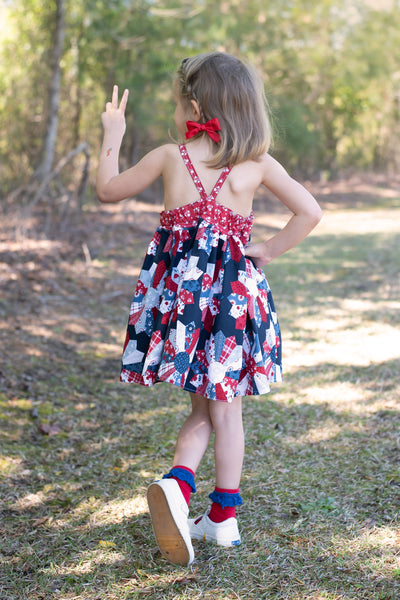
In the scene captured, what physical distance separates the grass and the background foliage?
219cm

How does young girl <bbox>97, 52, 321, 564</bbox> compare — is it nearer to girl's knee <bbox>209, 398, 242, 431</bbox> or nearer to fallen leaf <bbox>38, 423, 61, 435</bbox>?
girl's knee <bbox>209, 398, 242, 431</bbox>

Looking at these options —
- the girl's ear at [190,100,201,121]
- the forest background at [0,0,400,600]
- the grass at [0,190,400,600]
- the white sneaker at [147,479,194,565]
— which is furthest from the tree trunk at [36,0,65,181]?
the white sneaker at [147,479,194,565]

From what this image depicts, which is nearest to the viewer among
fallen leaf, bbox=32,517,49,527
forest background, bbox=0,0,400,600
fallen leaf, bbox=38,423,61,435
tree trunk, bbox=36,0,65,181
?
forest background, bbox=0,0,400,600

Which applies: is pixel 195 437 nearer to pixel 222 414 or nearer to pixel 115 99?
pixel 222 414

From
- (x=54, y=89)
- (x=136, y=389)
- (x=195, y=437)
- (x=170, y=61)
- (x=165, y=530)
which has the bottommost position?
(x=136, y=389)

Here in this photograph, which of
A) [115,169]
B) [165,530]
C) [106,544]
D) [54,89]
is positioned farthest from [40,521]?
[54,89]

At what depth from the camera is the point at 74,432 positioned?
2.91 metres

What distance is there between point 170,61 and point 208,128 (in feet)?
28.1

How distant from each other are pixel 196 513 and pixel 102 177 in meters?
1.20

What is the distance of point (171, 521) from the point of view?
1.77 m

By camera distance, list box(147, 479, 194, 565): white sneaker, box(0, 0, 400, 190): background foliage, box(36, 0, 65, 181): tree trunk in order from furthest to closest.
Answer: box(0, 0, 400, 190): background foliage → box(36, 0, 65, 181): tree trunk → box(147, 479, 194, 565): white sneaker

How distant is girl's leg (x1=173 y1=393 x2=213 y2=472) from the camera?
196cm

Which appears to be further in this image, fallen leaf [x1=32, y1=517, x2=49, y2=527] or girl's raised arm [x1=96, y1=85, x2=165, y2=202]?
fallen leaf [x1=32, y1=517, x2=49, y2=527]

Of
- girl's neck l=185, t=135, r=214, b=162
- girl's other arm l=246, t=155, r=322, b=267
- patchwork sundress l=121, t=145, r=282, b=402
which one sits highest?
girl's neck l=185, t=135, r=214, b=162
